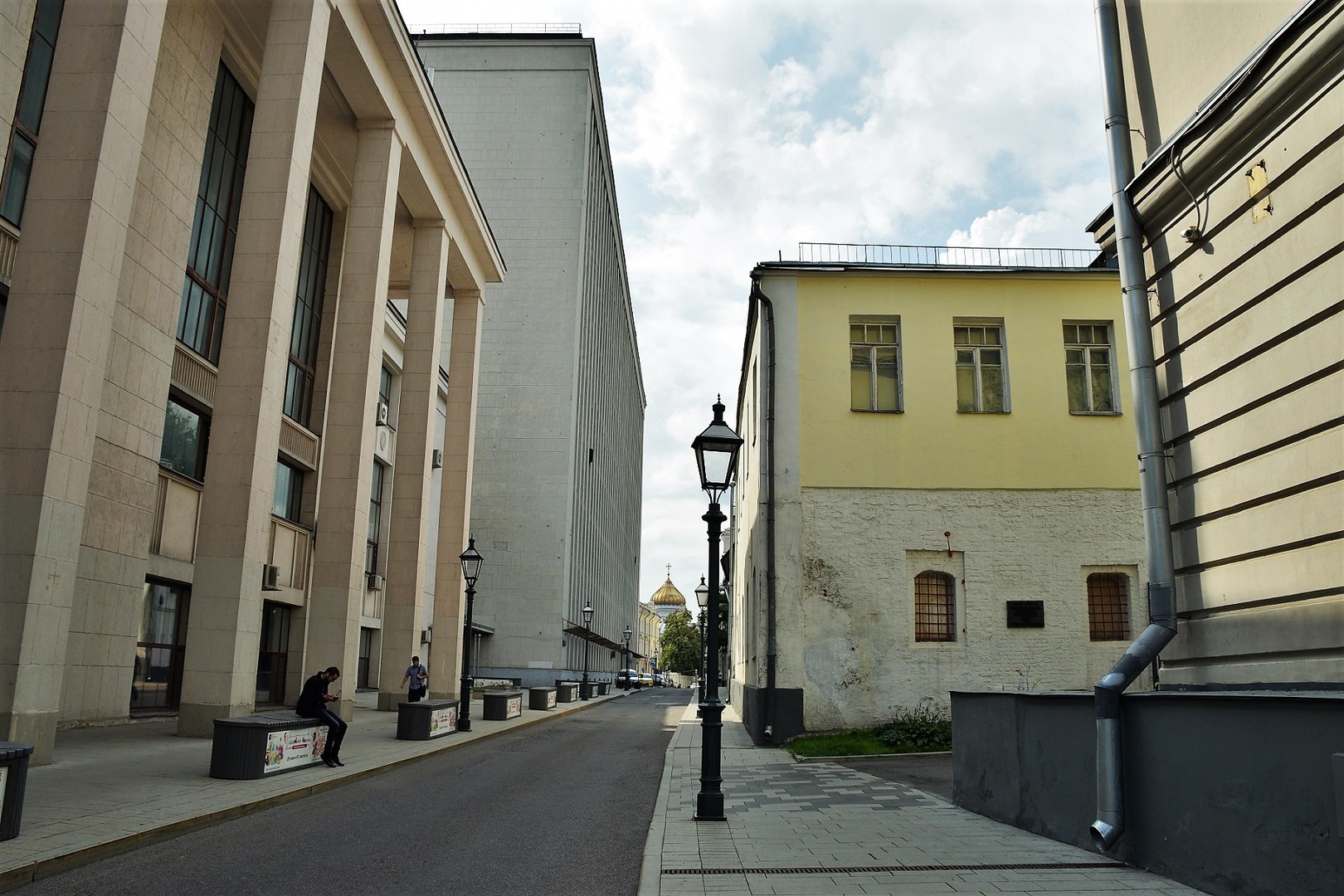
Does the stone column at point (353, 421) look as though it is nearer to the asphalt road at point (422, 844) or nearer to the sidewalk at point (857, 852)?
the asphalt road at point (422, 844)

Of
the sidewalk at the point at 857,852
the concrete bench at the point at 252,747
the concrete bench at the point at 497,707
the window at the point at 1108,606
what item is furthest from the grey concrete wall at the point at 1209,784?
the concrete bench at the point at 497,707

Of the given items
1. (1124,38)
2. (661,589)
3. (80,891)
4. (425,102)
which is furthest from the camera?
(661,589)

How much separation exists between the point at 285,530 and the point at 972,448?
727 inches

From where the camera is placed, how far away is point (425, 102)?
86.4 feet

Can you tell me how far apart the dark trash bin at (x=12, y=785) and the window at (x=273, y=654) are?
60.7 feet

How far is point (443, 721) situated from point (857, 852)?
45.7ft

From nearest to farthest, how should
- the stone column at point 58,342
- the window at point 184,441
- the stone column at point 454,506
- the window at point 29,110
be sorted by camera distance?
the stone column at point 58,342, the window at point 29,110, the window at point 184,441, the stone column at point 454,506

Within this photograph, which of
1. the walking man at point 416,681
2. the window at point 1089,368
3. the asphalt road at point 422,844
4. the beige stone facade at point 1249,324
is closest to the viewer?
the asphalt road at point 422,844

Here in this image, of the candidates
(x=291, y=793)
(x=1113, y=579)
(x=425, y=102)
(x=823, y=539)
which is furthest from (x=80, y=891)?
(x=425, y=102)

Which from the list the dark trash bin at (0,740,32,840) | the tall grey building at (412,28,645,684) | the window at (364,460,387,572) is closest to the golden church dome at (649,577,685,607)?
the tall grey building at (412,28,645,684)

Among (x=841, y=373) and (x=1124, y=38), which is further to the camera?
(x=841, y=373)

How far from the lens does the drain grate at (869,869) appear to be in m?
7.50

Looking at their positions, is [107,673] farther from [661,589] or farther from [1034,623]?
[661,589]

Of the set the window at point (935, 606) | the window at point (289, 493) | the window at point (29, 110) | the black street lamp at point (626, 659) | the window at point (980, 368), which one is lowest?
the black street lamp at point (626, 659)
